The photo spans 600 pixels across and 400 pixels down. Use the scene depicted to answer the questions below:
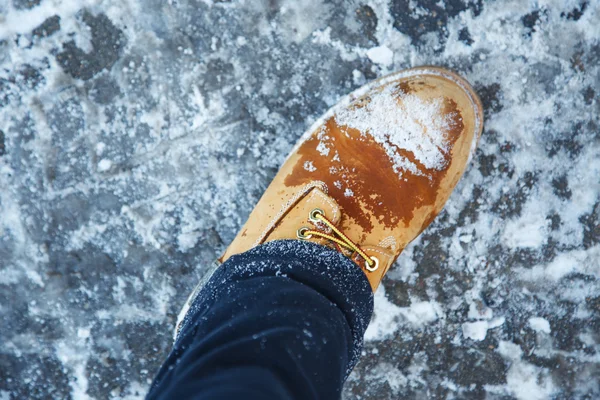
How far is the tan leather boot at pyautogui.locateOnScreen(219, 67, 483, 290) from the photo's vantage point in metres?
0.94

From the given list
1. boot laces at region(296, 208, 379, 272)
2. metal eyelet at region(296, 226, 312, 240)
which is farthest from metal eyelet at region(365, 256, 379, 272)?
metal eyelet at region(296, 226, 312, 240)

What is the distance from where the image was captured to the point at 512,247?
42.8 inches

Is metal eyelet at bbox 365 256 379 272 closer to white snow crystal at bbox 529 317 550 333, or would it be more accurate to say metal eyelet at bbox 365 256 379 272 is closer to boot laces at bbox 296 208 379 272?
boot laces at bbox 296 208 379 272

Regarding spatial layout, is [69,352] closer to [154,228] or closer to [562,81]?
[154,228]

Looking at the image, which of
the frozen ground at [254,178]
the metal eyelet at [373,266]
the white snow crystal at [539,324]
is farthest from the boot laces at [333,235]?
the white snow crystal at [539,324]

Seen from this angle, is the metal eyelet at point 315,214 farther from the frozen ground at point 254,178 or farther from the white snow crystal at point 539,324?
the white snow crystal at point 539,324

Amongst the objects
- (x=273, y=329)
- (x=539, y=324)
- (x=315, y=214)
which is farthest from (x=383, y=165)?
(x=539, y=324)

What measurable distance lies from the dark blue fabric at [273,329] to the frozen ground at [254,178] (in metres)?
0.32

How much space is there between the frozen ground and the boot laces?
229 mm

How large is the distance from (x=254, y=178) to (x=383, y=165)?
1.10 ft

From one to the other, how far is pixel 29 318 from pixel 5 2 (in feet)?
2.73

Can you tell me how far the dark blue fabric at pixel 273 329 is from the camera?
1.98 ft

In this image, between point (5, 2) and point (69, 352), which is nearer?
point (5, 2)

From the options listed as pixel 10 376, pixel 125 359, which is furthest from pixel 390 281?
pixel 10 376
